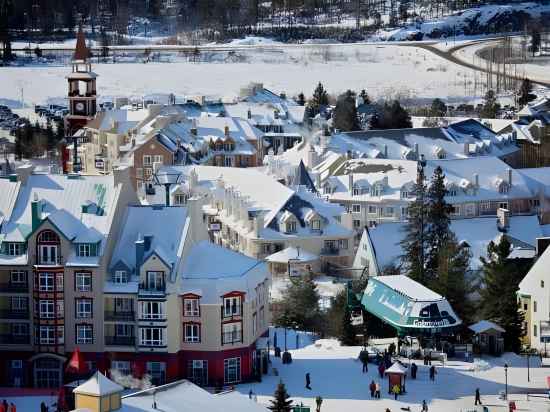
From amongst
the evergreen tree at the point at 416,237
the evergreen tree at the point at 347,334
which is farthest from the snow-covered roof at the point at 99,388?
the evergreen tree at the point at 416,237

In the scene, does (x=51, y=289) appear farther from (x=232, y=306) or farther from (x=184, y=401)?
(x=184, y=401)

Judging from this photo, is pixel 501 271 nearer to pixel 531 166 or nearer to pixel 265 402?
pixel 265 402

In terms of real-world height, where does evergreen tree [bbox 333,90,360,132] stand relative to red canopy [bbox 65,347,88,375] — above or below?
below

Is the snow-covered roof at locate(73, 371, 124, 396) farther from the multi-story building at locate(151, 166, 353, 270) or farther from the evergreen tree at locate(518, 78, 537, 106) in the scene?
the evergreen tree at locate(518, 78, 537, 106)

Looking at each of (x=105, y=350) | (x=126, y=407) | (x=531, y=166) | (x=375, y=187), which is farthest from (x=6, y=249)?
(x=531, y=166)

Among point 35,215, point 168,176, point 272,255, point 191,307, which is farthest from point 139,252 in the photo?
point 168,176

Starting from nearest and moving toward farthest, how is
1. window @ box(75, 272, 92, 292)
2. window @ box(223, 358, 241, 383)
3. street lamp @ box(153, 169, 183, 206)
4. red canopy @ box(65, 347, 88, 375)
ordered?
red canopy @ box(65, 347, 88, 375), window @ box(223, 358, 241, 383), window @ box(75, 272, 92, 292), street lamp @ box(153, 169, 183, 206)

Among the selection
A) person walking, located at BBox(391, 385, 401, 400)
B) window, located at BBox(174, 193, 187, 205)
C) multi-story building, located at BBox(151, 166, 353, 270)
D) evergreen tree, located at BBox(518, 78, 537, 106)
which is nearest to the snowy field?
evergreen tree, located at BBox(518, 78, 537, 106)

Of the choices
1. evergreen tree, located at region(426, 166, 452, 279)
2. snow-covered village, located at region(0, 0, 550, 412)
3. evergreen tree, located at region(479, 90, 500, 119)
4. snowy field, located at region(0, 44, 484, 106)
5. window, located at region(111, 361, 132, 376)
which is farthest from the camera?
snowy field, located at region(0, 44, 484, 106)
